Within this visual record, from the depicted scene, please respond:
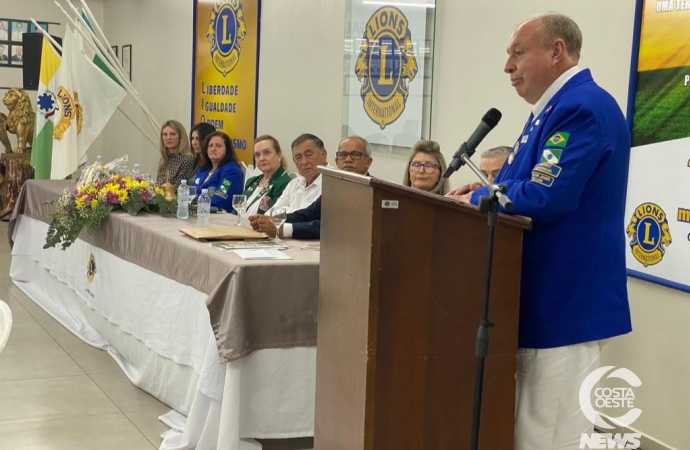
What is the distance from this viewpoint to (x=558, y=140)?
2029 mm

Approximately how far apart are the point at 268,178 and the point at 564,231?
325 centimetres

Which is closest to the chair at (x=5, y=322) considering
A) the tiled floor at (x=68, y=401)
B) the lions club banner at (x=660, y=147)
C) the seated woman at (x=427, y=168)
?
the tiled floor at (x=68, y=401)

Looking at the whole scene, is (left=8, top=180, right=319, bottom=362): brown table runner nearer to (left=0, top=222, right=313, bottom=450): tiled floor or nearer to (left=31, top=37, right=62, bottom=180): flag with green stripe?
(left=0, top=222, right=313, bottom=450): tiled floor

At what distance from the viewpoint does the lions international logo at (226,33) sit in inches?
294

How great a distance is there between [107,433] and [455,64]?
2637 millimetres

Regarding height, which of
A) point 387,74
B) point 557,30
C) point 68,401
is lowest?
point 68,401

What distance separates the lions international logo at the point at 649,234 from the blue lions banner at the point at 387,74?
1.71 meters

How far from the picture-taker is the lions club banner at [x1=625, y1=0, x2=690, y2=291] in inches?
131

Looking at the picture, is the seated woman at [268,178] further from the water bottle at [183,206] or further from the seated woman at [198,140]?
the seated woman at [198,140]

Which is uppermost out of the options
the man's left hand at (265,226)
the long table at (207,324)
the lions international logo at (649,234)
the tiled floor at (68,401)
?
the lions international logo at (649,234)

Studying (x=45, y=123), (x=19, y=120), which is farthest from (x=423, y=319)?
(x=19, y=120)

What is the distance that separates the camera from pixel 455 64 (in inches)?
188

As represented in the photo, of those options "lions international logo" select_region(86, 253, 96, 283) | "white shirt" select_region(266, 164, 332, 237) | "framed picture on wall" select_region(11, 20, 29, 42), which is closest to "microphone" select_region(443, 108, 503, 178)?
"white shirt" select_region(266, 164, 332, 237)

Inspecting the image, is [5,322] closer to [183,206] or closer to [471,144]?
[471,144]
